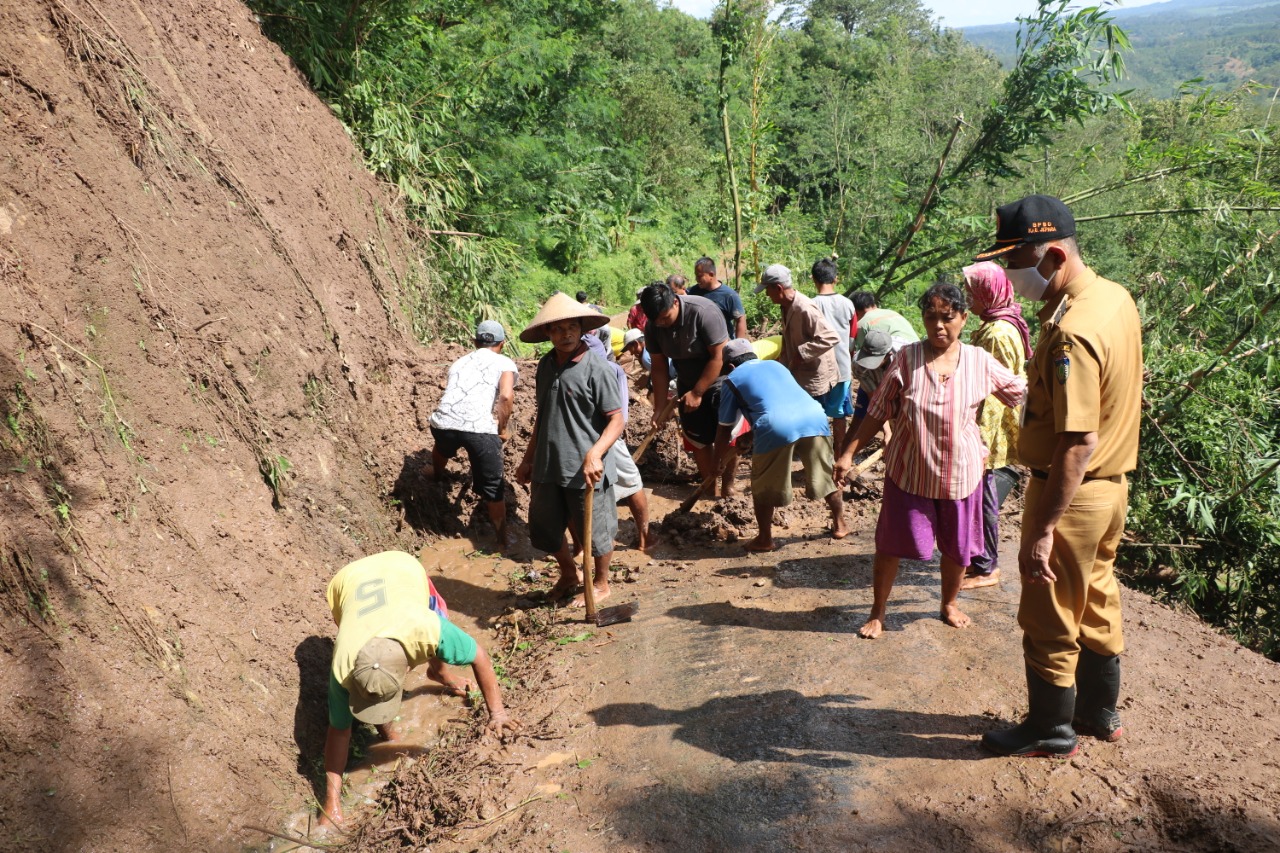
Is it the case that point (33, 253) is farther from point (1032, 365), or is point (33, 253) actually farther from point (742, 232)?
point (742, 232)

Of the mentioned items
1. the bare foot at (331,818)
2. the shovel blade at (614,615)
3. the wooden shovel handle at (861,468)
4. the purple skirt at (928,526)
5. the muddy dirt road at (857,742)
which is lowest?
the bare foot at (331,818)

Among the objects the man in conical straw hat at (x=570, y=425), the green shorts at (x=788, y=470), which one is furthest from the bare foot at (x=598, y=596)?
the green shorts at (x=788, y=470)

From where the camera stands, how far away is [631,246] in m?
19.3

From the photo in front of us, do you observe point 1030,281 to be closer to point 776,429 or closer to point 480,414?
point 776,429

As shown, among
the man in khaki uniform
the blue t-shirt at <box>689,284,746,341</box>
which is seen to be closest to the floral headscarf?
the man in khaki uniform

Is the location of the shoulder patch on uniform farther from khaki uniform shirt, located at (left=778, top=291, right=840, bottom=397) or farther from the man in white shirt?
the man in white shirt

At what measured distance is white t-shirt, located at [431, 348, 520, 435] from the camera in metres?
5.88

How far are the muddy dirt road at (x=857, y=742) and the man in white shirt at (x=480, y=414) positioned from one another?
1564mm

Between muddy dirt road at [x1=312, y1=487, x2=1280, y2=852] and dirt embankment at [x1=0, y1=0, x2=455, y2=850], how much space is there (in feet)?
3.94

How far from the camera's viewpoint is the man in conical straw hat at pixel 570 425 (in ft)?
15.2

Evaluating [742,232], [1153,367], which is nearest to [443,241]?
[742,232]

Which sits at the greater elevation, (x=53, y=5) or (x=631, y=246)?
(x=53, y=5)

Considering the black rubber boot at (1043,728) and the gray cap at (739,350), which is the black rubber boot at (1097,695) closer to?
the black rubber boot at (1043,728)

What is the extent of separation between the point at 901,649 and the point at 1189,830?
147 cm
